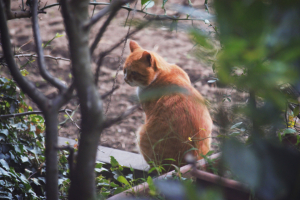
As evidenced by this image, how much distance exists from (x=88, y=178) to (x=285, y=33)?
15.7 inches

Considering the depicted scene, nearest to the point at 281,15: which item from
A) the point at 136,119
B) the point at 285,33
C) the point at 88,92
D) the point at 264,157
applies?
the point at 285,33

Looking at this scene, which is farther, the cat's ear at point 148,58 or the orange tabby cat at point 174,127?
the cat's ear at point 148,58

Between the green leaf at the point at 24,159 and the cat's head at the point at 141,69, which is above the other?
the cat's head at the point at 141,69

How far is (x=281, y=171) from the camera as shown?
0.34 metres

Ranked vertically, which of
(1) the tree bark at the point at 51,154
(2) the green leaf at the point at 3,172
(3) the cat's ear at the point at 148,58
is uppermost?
(3) the cat's ear at the point at 148,58

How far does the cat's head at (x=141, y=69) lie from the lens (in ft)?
7.63

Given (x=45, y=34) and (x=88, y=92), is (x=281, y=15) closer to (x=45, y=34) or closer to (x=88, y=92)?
(x=88, y=92)

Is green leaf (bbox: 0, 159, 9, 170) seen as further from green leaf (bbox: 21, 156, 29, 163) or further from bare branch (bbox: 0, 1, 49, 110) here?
A: bare branch (bbox: 0, 1, 49, 110)

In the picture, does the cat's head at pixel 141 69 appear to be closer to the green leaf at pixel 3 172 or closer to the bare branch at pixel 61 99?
the green leaf at pixel 3 172

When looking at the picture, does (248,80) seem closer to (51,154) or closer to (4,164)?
(51,154)

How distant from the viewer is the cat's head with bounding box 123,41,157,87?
2326mm

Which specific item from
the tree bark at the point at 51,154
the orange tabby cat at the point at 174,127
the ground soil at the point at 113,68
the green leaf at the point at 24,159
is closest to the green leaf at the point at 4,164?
the green leaf at the point at 24,159

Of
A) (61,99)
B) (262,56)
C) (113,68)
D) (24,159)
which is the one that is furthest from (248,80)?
(113,68)

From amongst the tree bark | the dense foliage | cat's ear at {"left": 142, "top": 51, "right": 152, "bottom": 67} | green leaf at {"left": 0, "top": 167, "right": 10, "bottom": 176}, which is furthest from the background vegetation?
cat's ear at {"left": 142, "top": 51, "right": 152, "bottom": 67}
